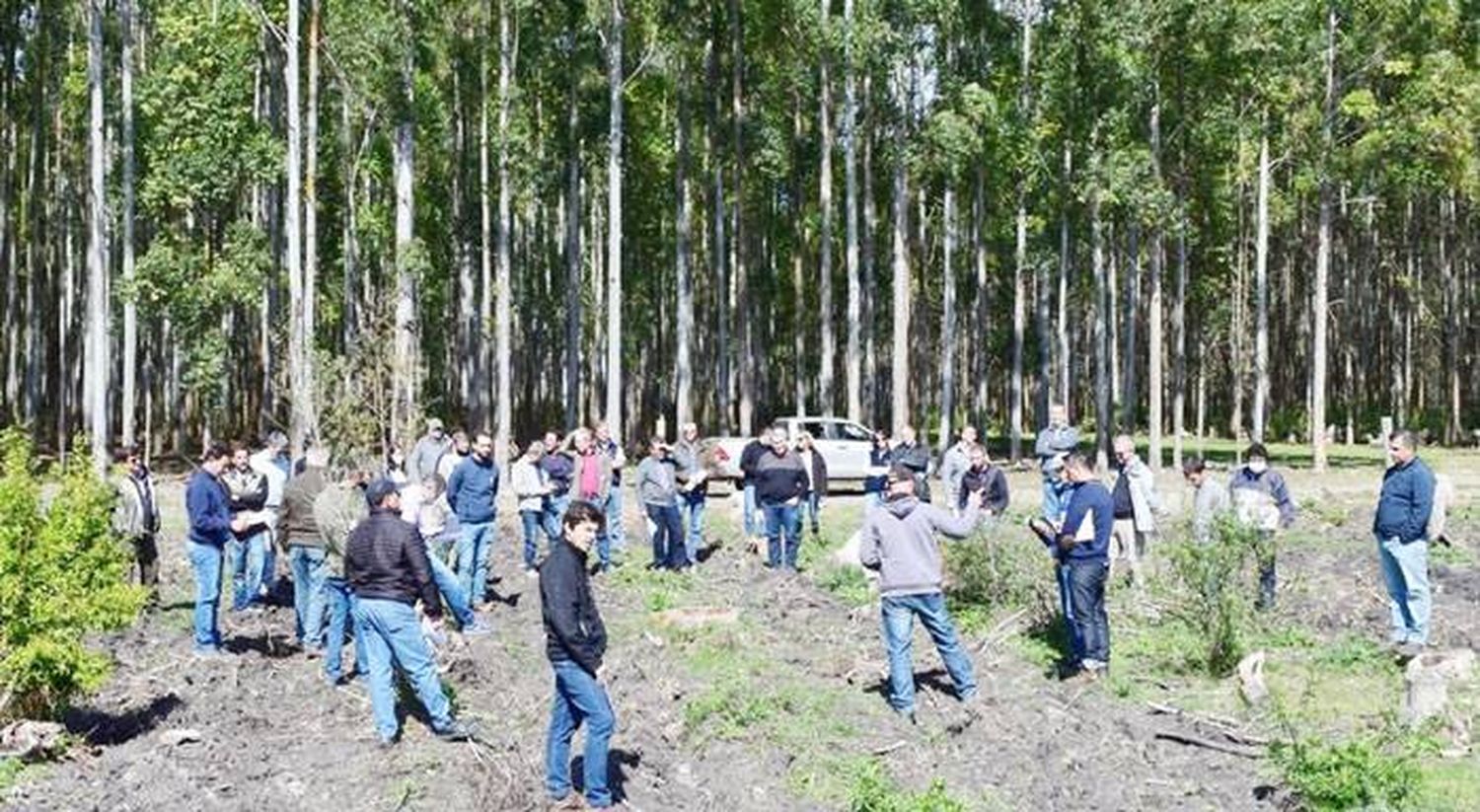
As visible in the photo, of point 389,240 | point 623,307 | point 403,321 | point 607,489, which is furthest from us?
point 623,307

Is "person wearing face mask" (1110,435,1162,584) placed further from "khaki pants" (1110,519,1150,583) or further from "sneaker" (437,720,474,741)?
"sneaker" (437,720,474,741)

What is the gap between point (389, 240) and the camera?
3791cm

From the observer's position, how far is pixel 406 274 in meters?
29.3

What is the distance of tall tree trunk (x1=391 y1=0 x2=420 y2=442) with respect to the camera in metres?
21.4

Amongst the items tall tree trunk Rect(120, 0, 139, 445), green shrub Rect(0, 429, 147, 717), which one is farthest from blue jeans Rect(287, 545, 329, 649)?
tall tree trunk Rect(120, 0, 139, 445)

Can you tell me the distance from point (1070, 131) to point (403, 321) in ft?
59.0

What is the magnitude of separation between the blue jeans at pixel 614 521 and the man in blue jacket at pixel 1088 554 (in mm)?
6878

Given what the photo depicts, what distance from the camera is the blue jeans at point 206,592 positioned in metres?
11.7

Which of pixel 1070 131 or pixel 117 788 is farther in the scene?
pixel 1070 131

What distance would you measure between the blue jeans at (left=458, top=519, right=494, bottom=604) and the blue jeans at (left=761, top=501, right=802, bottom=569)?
3.69 metres

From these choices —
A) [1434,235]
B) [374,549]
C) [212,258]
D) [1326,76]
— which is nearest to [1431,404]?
[1434,235]

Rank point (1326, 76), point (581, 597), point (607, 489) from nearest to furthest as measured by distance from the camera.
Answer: point (581, 597) → point (607, 489) → point (1326, 76)

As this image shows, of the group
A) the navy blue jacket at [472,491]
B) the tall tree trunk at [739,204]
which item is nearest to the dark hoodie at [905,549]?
the navy blue jacket at [472,491]

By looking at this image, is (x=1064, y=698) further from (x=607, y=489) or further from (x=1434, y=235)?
(x=1434, y=235)
